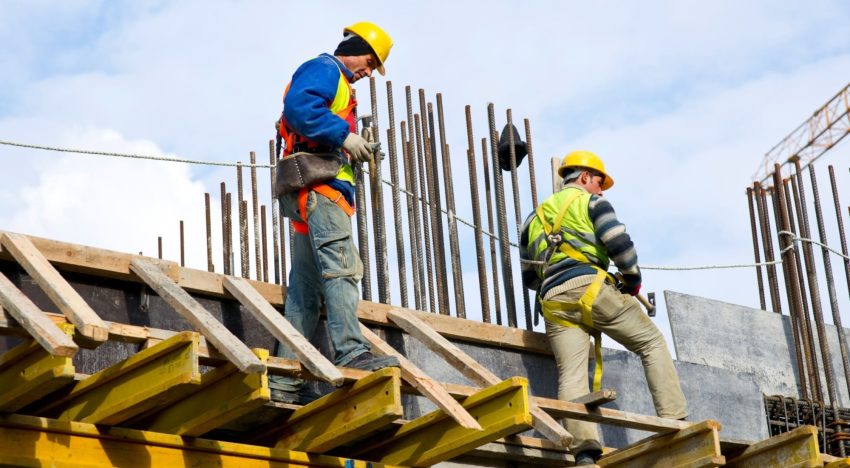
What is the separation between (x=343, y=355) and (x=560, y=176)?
3.09m

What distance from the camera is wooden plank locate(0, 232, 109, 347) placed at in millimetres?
6105

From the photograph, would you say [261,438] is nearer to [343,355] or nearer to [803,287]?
[343,355]

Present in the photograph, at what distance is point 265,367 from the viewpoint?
644 centimetres

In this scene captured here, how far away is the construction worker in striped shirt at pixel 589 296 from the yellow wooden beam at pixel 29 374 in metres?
3.56

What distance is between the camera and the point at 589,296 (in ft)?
29.3

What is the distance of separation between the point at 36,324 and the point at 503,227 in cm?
512

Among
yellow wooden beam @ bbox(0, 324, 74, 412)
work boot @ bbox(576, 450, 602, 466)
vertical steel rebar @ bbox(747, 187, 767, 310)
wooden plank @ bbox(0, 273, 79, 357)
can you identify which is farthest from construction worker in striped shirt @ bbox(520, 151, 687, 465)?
vertical steel rebar @ bbox(747, 187, 767, 310)

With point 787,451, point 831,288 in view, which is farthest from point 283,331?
point 831,288

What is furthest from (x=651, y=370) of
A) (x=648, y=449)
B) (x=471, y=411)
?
(x=471, y=411)

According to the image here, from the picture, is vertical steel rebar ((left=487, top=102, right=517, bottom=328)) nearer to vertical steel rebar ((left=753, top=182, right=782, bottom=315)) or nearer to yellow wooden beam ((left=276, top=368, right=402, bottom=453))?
yellow wooden beam ((left=276, top=368, right=402, bottom=453))

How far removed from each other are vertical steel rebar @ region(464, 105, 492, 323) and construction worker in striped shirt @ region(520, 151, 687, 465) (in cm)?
91

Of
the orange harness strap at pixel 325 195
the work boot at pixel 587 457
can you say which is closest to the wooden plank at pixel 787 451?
the work boot at pixel 587 457

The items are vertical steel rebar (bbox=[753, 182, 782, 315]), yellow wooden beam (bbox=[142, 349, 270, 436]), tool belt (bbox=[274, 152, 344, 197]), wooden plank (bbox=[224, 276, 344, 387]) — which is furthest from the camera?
vertical steel rebar (bbox=[753, 182, 782, 315])

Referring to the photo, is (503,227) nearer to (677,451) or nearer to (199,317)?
(677,451)
